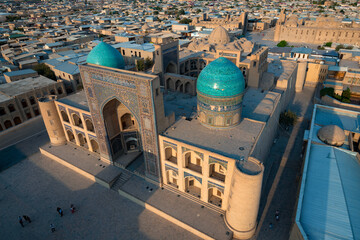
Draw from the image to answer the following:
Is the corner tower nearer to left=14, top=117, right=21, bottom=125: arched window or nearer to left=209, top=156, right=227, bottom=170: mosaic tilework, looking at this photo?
left=209, top=156, right=227, bottom=170: mosaic tilework

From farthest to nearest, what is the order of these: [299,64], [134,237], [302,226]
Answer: [299,64] → [134,237] → [302,226]

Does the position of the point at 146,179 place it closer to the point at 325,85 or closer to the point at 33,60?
the point at 325,85

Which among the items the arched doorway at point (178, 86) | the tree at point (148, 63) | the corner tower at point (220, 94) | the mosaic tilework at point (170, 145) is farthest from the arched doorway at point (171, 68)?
the mosaic tilework at point (170, 145)

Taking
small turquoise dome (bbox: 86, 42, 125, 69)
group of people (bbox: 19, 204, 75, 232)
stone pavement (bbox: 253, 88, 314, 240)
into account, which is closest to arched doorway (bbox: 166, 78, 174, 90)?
small turquoise dome (bbox: 86, 42, 125, 69)

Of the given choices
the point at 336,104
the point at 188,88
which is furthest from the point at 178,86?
the point at 336,104

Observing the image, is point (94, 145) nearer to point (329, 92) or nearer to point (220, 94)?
point (220, 94)

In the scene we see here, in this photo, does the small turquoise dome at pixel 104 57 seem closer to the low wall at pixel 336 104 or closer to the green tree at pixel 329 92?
the low wall at pixel 336 104

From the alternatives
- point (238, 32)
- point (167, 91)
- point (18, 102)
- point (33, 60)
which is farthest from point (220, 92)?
point (238, 32)
